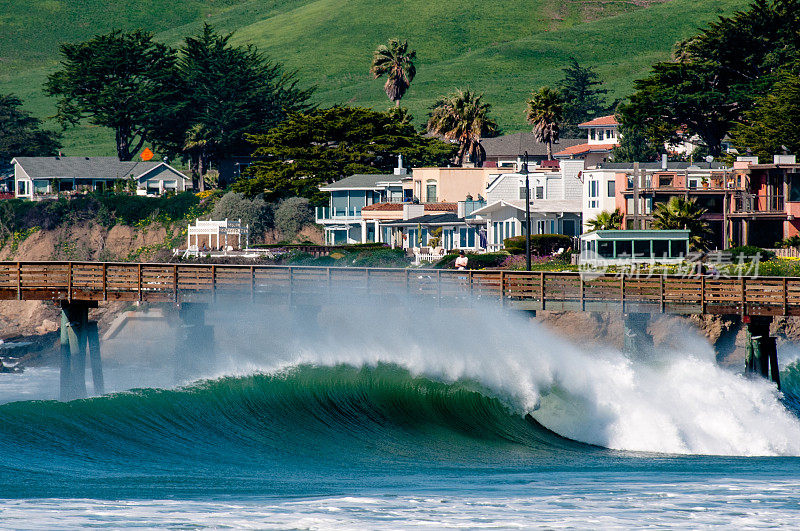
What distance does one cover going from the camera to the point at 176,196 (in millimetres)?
100062

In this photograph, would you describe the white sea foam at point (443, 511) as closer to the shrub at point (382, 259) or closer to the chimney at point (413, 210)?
the shrub at point (382, 259)

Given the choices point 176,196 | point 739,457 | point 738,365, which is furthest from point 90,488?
point 176,196

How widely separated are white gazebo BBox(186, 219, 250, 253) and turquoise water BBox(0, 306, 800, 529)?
Result: 170ft

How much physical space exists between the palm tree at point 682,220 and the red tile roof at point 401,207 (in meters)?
21.5

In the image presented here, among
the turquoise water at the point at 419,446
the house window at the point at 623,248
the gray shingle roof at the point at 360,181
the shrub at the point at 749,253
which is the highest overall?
the gray shingle roof at the point at 360,181

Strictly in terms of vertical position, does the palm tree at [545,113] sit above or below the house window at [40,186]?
above

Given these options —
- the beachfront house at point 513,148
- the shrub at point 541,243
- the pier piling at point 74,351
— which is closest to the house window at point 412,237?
the shrub at point 541,243

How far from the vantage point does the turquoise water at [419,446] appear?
18531mm

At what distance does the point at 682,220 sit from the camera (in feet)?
202

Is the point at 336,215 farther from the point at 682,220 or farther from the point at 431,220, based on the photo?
the point at 682,220

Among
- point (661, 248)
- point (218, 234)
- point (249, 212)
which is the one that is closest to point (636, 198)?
point (661, 248)

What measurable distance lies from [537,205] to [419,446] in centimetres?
4790

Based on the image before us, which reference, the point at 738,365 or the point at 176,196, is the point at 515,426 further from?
the point at 176,196

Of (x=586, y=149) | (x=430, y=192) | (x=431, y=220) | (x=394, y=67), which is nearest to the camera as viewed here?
(x=431, y=220)
